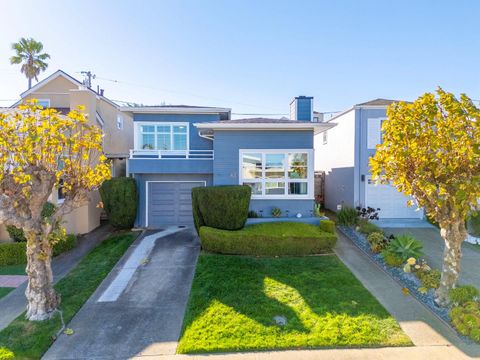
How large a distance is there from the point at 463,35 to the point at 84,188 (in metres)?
18.7

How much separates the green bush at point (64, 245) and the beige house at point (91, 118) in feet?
5.65

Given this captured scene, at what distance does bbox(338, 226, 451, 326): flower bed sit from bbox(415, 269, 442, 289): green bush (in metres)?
0.12

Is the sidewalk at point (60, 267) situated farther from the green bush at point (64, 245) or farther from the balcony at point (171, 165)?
the balcony at point (171, 165)

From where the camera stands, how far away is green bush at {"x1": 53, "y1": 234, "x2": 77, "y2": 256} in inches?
399

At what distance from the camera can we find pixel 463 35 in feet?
A: 43.1

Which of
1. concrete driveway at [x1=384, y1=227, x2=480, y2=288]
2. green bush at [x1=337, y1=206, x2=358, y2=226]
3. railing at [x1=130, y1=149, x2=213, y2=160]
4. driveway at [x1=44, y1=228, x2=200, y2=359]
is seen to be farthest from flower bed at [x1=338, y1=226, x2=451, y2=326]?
railing at [x1=130, y1=149, x2=213, y2=160]

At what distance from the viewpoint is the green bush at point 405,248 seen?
8.22m

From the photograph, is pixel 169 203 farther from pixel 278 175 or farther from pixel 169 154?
pixel 278 175

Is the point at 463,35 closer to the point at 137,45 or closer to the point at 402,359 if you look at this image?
Result: the point at 402,359

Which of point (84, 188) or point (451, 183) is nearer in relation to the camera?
point (451, 183)

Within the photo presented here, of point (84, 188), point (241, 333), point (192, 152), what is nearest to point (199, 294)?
point (241, 333)

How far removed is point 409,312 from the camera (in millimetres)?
5926

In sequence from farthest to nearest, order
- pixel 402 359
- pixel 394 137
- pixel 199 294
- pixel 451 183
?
pixel 199 294 < pixel 394 137 < pixel 451 183 < pixel 402 359

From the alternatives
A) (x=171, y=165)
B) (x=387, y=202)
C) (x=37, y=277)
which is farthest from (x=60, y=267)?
(x=387, y=202)
